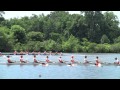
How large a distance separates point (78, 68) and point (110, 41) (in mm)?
25910

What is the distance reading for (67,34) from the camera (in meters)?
48.8

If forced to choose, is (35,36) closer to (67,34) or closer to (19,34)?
(19,34)

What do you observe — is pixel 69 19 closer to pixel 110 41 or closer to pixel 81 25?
pixel 81 25

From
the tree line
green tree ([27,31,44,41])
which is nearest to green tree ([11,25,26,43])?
the tree line

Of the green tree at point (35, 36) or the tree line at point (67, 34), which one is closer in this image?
the tree line at point (67, 34)

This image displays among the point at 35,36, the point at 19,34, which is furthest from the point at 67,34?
the point at 19,34

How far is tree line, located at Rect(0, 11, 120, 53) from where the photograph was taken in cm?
4266

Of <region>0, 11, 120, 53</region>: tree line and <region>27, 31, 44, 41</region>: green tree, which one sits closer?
<region>0, 11, 120, 53</region>: tree line

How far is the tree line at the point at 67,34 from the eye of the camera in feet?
140

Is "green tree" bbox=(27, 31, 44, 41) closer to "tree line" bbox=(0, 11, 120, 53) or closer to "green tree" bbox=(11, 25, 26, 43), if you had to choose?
"tree line" bbox=(0, 11, 120, 53)

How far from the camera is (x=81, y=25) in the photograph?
48000 millimetres

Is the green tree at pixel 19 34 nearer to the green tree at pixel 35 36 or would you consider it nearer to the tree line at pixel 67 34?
the tree line at pixel 67 34

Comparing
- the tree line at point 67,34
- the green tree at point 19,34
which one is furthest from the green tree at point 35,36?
the green tree at point 19,34
